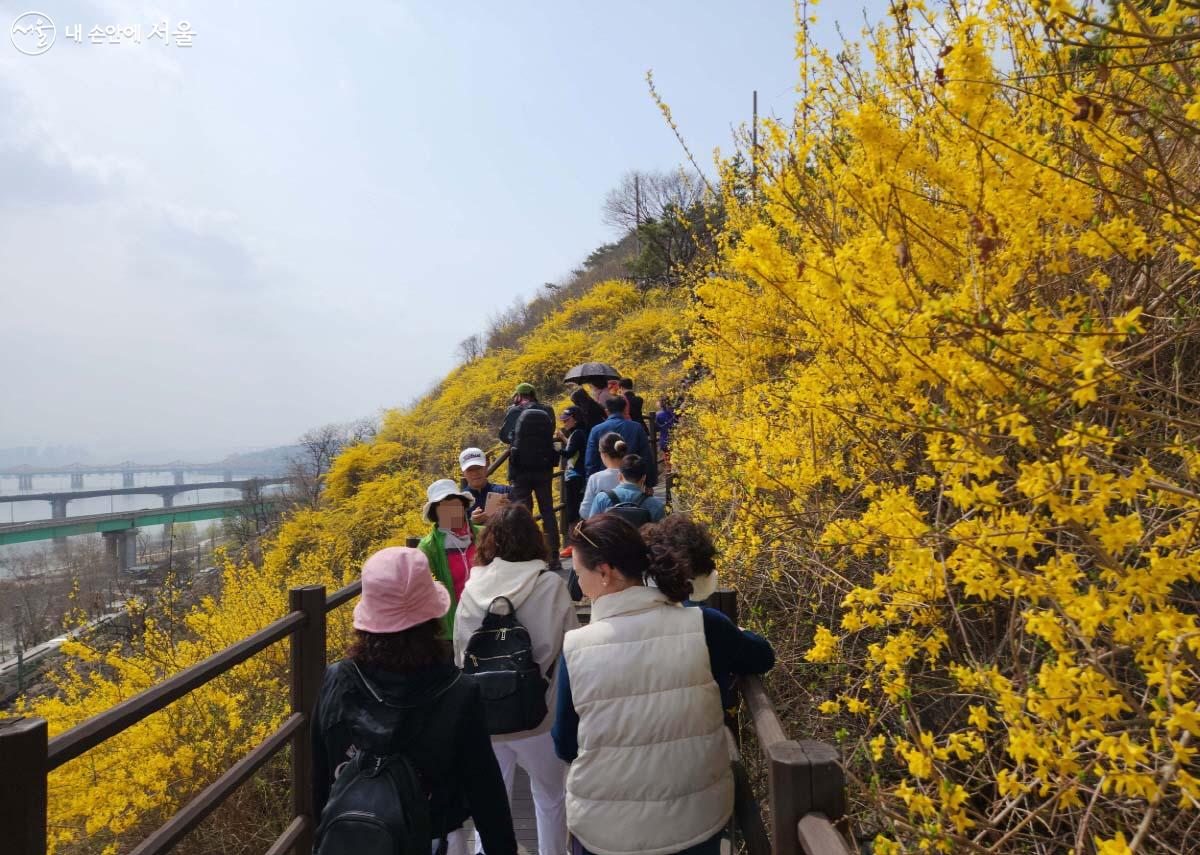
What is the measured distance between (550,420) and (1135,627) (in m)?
4.53

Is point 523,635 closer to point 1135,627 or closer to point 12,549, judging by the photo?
point 1135,627

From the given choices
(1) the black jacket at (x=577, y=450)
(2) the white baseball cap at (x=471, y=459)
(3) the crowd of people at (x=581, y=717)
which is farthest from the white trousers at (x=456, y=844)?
(1) the black jacket at (x=577, y=450)

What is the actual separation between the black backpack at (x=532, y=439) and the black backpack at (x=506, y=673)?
3.19 metres

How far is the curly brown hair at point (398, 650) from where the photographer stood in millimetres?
1725

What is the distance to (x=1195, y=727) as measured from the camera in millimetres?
1089

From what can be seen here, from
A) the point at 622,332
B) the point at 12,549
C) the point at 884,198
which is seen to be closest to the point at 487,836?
the point at 884,198

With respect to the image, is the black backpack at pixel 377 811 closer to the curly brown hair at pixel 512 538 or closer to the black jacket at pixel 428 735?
the black jacket at pixel 428 735

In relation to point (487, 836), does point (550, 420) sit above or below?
above

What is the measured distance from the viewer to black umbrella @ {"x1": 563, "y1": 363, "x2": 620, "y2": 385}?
6511 mm

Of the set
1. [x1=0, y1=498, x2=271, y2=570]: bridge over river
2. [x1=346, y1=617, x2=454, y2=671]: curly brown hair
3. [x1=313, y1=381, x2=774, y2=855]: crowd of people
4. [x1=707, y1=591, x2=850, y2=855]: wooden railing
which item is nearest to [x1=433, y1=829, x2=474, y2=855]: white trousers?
[x1=313, y1=381, x2=774, y2=855]: crowd of people

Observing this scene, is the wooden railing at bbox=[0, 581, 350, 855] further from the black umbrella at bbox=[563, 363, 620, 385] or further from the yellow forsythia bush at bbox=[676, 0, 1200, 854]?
the black umbrella at bbox=[563, 363, 620, 385]

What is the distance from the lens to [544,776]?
2584 millimetres

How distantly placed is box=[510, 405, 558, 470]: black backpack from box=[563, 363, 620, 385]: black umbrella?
3.07 ft

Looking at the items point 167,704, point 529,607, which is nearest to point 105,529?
point 167,704
